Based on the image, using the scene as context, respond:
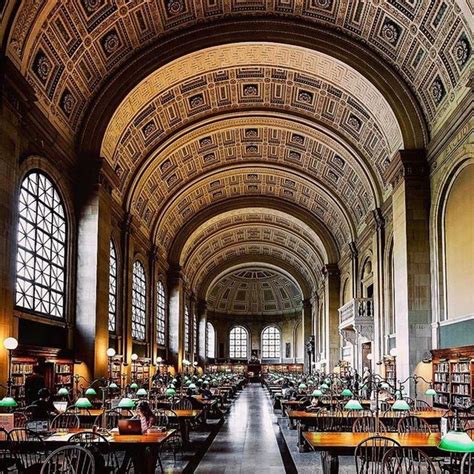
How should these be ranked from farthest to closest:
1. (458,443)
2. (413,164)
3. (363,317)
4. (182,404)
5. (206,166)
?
1. (206,166)
2. (363,317)
3. (413,164)
4. (182,404)
5. (458,443)

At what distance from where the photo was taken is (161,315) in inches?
1533

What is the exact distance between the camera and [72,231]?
2120 centimetres

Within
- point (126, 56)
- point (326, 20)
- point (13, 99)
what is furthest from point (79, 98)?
point (326, 20)

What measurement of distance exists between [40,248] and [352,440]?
1167 centimetres

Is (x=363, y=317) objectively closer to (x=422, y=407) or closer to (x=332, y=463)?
(x=422, y=407)

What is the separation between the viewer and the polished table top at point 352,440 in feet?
29.5

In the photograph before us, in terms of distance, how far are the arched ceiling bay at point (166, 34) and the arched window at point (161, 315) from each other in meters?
17.9

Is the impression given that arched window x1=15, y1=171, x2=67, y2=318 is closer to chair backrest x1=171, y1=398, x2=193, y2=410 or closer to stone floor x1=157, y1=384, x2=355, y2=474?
chair backrest x1=171, y1=398, x2=193, y2=410

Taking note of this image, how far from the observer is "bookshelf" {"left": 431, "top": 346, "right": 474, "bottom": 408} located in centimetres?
1596

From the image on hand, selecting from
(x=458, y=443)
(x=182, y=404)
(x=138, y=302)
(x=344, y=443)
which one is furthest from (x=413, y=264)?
(x=138, y=302)

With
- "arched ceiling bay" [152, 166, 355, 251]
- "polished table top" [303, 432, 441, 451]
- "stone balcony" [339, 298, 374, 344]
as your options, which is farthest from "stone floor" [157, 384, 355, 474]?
"arched ceiling bay" [152, 166, 355, 251]

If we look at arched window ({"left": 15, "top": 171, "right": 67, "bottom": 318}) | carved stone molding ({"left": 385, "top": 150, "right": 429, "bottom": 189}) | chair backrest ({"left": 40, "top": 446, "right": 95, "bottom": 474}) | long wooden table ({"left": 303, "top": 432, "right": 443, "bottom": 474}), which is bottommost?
long wooden table ({"left": 303, "top": 432, "right": 443, "bottom": 474})

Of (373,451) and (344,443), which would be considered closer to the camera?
(373,451)

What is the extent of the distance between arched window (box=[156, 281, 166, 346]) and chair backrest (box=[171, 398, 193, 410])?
58.8 feet
